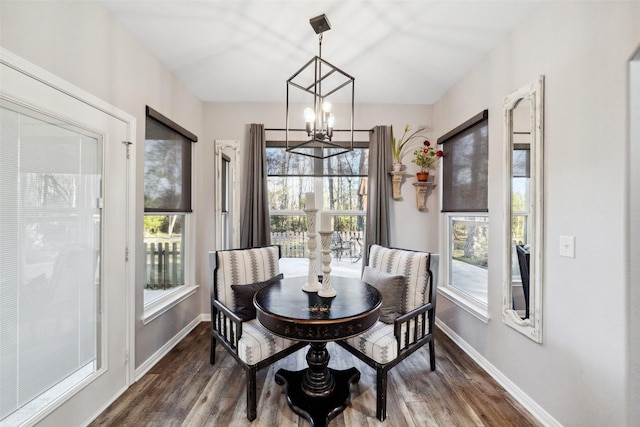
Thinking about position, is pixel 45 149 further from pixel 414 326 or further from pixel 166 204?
pixel 414 326

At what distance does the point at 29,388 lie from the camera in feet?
4.55

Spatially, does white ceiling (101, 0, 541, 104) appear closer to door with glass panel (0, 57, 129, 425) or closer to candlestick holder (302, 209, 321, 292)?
door with glass panel (0, 57, 129, 425)

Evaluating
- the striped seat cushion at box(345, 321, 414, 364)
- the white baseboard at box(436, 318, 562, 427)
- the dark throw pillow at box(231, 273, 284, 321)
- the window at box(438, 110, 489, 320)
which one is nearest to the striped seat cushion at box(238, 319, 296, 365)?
the dark throw pillow at box(231, 273, 284, 321)

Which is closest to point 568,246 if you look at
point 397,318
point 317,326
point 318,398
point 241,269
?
point 397,318

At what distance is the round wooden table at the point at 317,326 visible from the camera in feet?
Answer: 4.94

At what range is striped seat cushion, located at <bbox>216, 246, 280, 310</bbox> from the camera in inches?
89.3

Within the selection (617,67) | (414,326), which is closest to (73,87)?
(414,326)

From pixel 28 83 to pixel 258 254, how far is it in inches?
71.2

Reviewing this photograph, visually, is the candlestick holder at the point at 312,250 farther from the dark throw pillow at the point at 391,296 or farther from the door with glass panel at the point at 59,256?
the door with glass panel at the point at 59,256

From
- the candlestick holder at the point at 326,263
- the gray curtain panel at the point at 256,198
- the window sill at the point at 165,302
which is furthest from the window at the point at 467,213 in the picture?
the window sill at the point at 165,302

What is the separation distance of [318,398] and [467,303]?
1720 millimetres

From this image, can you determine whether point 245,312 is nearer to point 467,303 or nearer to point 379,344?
point 379,344

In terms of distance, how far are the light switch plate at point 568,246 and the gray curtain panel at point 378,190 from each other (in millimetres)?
1728

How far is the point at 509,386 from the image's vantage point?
202 centimetres
